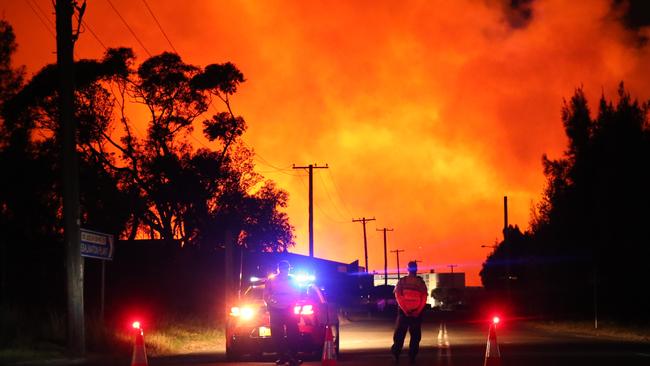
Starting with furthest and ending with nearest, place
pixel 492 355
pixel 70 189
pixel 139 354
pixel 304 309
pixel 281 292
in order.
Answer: pixel 70 189 → pixel 304 309 → pixel 281 292 → pixel 492 355 → pixel 139 354

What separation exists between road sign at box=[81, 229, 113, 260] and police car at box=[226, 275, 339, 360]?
407cm

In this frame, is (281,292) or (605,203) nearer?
(281,292)

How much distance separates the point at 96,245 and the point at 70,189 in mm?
1548

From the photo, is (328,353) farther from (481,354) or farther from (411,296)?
(481,354)

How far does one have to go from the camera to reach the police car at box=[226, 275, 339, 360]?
16.5 meters

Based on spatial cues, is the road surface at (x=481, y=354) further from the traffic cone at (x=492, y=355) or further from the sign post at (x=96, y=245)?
the sign post at (x=96, y=245)

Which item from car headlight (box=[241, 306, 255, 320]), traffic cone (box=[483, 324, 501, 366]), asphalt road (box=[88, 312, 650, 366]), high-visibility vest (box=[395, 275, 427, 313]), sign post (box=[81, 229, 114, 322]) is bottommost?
asphalt road (box=[88, 312, 650, 366])

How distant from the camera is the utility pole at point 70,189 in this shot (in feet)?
63.8

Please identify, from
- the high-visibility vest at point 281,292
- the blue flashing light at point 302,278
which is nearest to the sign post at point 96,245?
the high-visibility vest at point 281,292

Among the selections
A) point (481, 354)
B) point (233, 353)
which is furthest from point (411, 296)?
point (233, 353)

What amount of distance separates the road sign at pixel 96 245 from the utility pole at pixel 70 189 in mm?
266

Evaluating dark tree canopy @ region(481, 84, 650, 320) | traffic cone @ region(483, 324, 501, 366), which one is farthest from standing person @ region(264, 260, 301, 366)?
dark tree canopy @ region(481, 84, 650, 320)

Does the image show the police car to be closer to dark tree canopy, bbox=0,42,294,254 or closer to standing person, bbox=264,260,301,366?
standing person, bbox=264,260,301,366

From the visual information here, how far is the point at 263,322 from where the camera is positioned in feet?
56.9
